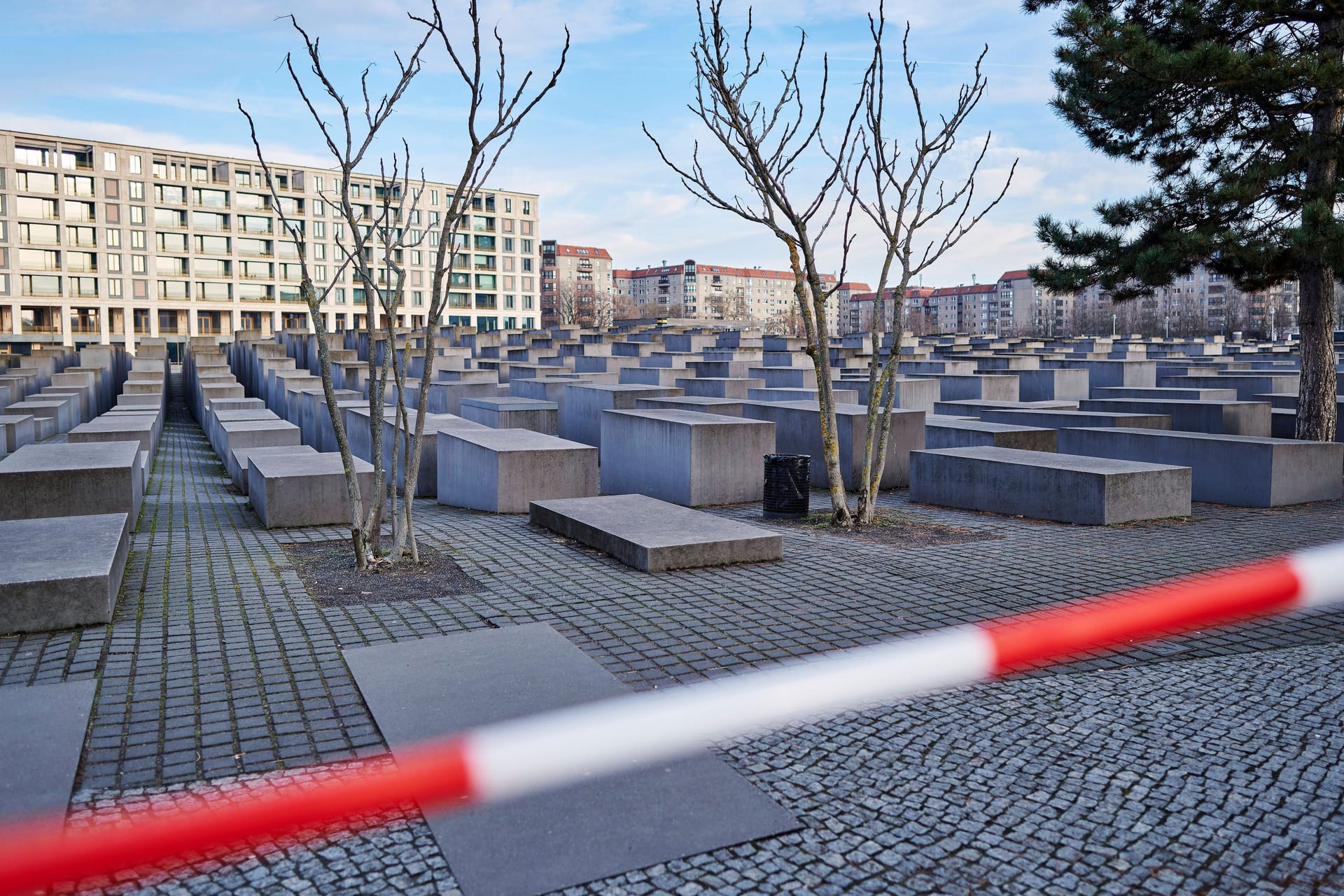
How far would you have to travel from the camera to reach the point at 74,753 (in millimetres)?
3941

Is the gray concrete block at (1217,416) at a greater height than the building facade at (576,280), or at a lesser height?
lesser

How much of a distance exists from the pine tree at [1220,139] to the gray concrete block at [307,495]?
9544 mm

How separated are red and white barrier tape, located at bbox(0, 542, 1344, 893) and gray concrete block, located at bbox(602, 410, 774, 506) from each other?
5.36 meters

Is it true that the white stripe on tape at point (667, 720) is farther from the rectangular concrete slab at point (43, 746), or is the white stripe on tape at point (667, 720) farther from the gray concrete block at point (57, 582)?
the gray concrete block at point (57, 582)

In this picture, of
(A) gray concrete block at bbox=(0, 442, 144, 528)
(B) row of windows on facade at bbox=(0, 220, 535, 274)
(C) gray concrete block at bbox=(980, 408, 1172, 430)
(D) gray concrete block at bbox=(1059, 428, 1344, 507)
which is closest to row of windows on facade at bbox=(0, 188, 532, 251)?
(B) row of windows on facade at bbox=(0, 220, 535, 274)

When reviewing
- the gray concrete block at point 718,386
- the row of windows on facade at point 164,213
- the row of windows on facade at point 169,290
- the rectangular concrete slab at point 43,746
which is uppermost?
the row of windows on facade at point 164,213

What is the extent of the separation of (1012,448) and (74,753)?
10096 mm

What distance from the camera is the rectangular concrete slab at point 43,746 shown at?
3.50m

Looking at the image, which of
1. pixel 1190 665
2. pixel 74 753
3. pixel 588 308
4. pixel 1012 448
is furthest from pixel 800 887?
pixel 588 308

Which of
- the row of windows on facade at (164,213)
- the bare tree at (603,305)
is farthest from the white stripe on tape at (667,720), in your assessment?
the bare tree at (603,305)

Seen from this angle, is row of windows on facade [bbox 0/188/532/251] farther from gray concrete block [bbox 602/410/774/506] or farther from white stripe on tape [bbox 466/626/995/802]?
white stripe on tape [bbox 466/626/995/802]

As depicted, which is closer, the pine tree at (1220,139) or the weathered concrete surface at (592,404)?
the pine tree at (1220,139)

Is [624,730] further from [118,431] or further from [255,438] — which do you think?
[118,431]

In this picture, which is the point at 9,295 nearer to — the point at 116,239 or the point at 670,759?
the point at 116,239
